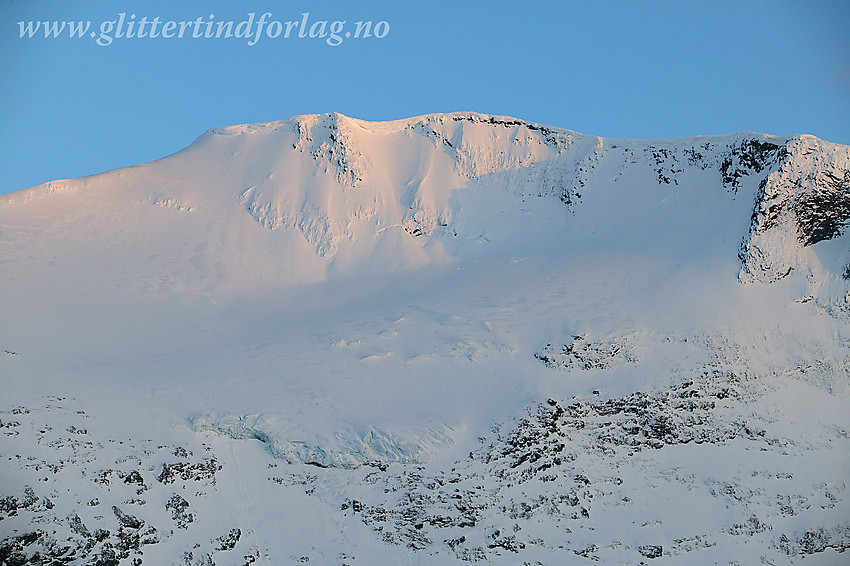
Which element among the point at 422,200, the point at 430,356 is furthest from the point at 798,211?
the point at 422,200

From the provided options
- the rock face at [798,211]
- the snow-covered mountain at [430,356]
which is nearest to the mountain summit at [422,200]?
the rock face at [798,211]

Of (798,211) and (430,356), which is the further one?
(798,211)

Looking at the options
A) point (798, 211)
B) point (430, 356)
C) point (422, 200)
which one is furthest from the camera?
point (422, 200)

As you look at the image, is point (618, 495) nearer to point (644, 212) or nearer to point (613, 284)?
point (613, 284)

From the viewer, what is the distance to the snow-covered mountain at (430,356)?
26906 mm

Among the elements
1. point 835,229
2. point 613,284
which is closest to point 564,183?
point 613,284

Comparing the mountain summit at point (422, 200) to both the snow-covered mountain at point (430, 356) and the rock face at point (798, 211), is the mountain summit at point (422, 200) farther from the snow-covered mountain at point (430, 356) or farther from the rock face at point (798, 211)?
the snow-covered mountain at point (430, 356)

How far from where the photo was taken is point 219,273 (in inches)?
1614

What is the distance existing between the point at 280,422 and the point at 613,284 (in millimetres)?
18170

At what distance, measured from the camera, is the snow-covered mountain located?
26.9m

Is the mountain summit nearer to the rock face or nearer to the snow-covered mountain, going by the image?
the rock face

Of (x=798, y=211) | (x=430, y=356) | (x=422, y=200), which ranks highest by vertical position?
(x=422, y=200)

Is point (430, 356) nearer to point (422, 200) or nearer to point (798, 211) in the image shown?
point (422, 200)

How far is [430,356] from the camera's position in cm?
3359
